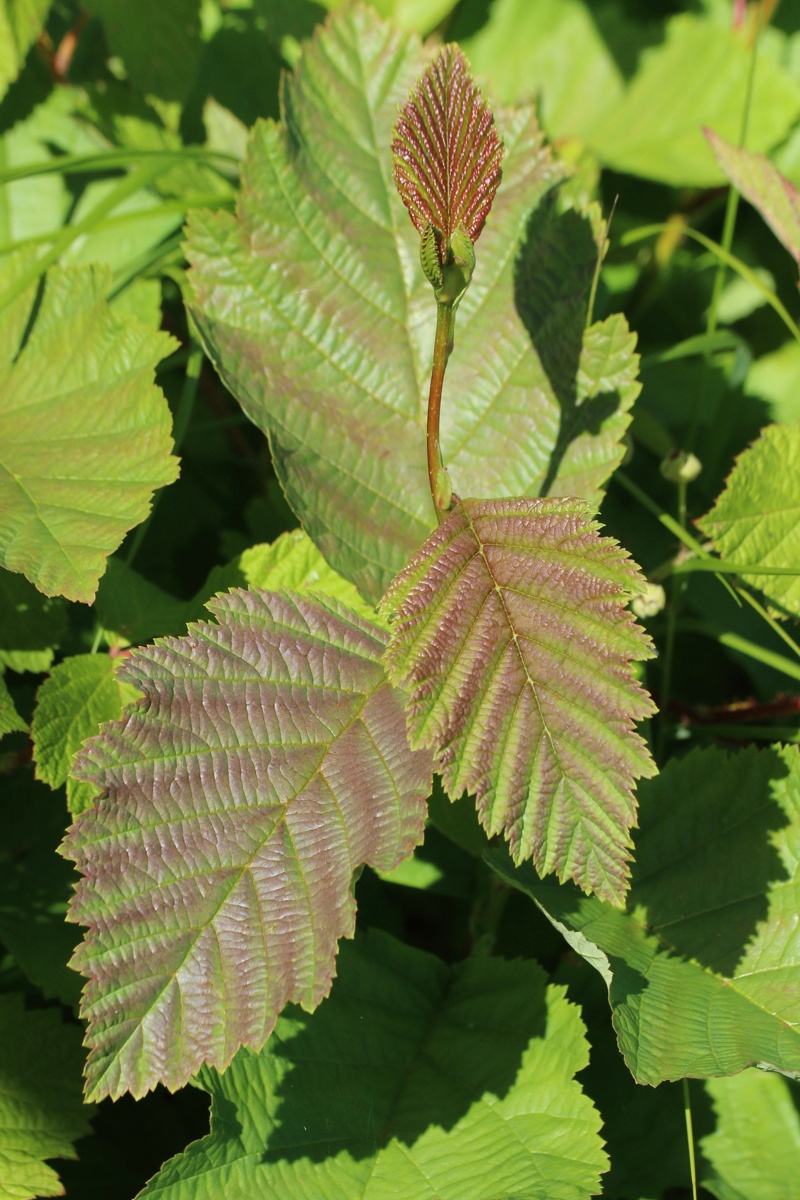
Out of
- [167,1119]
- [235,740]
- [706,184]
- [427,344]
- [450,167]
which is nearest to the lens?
[450,167]

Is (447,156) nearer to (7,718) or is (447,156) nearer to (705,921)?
(7,718)

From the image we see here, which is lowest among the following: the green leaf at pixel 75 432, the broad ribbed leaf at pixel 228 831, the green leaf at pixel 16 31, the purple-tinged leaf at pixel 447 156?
the broad ribbed leaf at pixel 228 831

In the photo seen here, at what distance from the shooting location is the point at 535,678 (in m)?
1.03

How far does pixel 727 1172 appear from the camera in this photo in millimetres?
1355

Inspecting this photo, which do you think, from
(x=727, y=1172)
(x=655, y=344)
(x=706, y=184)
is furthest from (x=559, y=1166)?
(x=706, y=184)

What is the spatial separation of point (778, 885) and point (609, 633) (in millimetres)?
463

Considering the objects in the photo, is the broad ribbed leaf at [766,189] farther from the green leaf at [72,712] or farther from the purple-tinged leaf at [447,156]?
the green leaf at [72,712]

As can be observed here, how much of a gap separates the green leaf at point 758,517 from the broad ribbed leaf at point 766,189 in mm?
369

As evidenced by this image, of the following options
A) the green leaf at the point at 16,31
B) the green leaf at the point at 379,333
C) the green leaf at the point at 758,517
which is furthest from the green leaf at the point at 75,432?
the green leaf at the point at 758,517

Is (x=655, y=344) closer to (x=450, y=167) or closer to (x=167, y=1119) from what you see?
(x=450, y=167)

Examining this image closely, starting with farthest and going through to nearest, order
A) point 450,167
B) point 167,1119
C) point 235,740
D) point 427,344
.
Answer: point 167,1119 → point 427,344 → point 235,740 → point 450,167

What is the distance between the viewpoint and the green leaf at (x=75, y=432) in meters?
1.16

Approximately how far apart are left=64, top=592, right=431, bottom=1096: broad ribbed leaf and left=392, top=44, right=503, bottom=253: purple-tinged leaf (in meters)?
0.45

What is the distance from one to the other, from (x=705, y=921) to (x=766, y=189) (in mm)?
1059
